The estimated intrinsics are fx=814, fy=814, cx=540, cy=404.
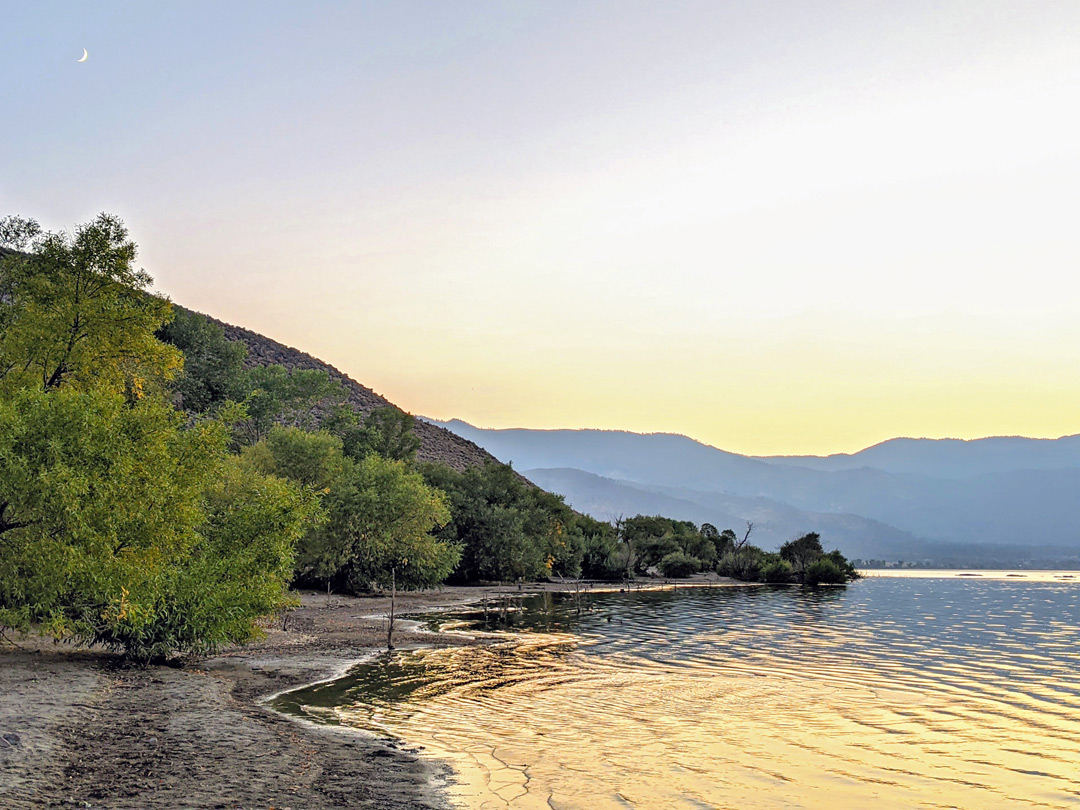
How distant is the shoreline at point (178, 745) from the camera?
49.6 ft

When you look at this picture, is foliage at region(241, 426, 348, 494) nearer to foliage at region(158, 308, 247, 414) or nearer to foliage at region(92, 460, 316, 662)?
foliage at region(158, 308, 247, 414)

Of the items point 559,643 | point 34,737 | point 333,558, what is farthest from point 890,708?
point 333,558

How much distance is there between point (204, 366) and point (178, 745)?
10395 cm

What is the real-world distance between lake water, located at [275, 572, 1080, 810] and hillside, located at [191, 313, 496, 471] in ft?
407

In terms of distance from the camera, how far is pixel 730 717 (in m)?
27.5

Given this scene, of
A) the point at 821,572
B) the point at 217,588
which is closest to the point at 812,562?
the point at 821,572

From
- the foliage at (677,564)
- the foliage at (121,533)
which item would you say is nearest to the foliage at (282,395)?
the foliage at (677,564)

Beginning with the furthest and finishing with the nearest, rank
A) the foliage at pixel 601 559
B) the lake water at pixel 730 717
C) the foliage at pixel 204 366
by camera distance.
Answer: the foliage at pixel 601 559 < the foliage at pixel 204 366 < the lake water at pixel 730 717

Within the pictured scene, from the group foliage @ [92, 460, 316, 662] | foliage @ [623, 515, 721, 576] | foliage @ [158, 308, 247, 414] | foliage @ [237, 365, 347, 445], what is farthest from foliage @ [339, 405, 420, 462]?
foliage @ [92, 460, 316, 662]

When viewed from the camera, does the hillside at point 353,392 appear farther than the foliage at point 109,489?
Yes

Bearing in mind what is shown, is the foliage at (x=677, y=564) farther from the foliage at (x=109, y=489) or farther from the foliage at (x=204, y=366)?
the foliage at (x=109, y=489)

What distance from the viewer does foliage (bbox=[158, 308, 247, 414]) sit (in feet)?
358

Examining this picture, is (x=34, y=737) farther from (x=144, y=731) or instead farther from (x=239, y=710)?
(x=239, y=710)

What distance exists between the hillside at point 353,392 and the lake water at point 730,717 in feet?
407
